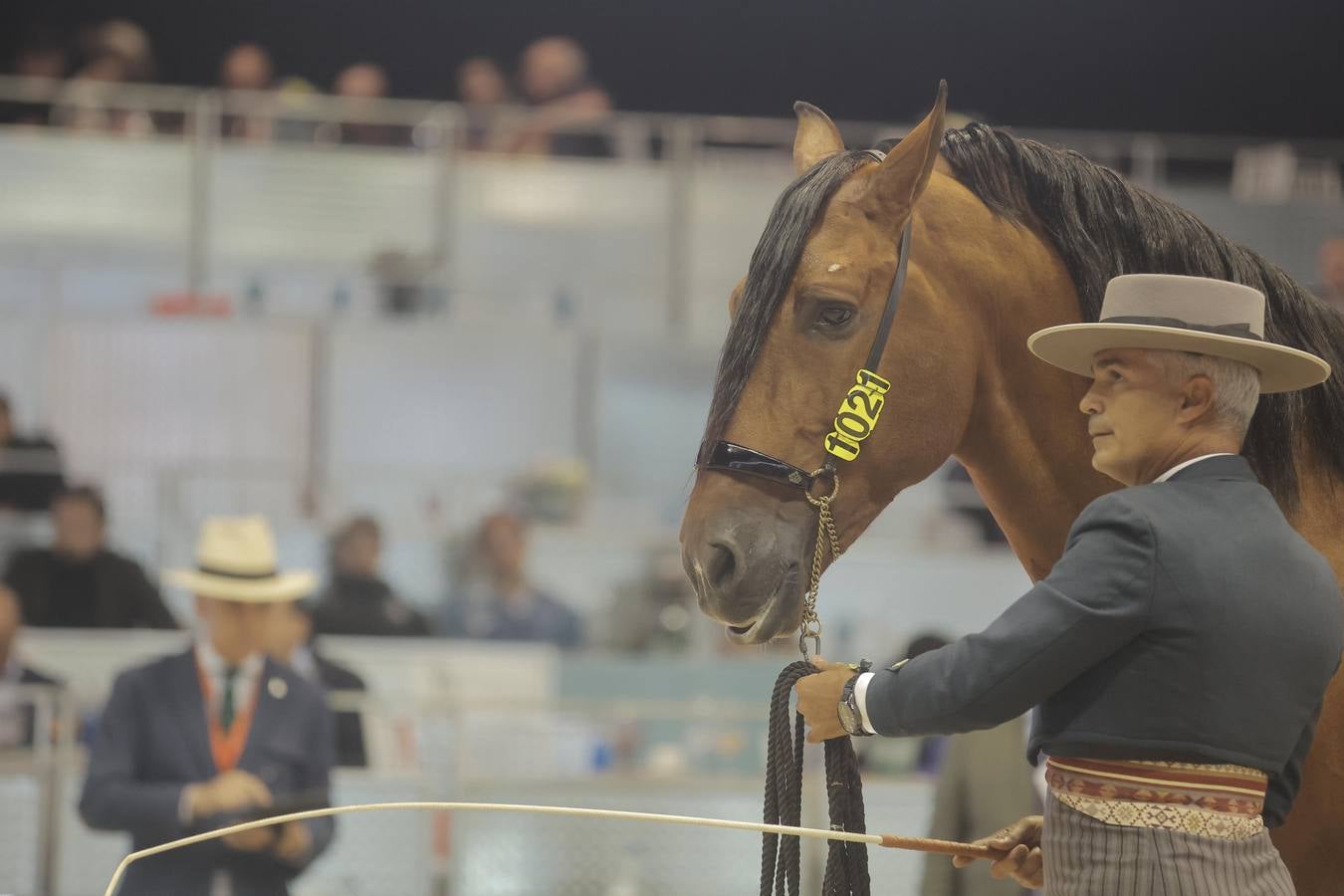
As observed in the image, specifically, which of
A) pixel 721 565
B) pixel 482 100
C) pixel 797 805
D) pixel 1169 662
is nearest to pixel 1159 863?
pixel 1169 662

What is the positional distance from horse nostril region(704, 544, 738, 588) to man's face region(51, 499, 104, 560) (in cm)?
510

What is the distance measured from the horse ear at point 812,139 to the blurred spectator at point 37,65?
7.10 meters

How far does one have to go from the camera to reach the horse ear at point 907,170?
5.89 ft

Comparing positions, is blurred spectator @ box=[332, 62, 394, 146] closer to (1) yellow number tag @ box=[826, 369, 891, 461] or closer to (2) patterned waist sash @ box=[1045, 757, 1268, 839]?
(1) yellow number tag @ box=[826, 369, 891, 461]

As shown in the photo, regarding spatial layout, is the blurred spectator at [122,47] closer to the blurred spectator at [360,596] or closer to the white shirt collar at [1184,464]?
the blurred spectator at [360,596]

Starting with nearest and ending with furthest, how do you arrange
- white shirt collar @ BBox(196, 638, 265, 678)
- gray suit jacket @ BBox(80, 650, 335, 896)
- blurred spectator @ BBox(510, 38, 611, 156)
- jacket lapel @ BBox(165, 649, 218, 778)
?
gray suit jacket @ BBox(80, 650, 335, 896), jacket lapel @ BBox(165, 649, 218, 778), white shirt collar @ BBox(196, 638, 265, 678), blurred spectator @ BBox(510, 38, 611, 156)

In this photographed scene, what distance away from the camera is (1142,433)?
162 cm

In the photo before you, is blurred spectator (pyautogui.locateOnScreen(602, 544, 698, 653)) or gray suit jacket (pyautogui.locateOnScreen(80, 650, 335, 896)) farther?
blurred spectator (pyautogui.locateOnScreen(602, 544, 698, 653))

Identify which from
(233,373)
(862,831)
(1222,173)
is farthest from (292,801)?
(1222,173)

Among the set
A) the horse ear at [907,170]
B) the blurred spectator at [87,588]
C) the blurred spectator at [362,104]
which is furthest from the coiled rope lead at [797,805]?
the blurred spectator at [362,104]

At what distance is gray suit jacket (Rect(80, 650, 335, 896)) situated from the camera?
350 cm

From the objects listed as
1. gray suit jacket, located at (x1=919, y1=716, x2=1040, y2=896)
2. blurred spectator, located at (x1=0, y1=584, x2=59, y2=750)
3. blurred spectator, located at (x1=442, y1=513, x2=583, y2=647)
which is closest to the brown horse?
gray suit jacket, located at (x1=919, y1=716, x2=1040, y2=896)

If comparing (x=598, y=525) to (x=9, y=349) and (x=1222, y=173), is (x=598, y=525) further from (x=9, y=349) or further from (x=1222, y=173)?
(x=1222, y=173)

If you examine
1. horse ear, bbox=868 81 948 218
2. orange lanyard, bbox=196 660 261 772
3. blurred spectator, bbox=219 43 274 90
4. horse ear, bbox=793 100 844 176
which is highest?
blurred spectator, bbox=219 43 274 90
